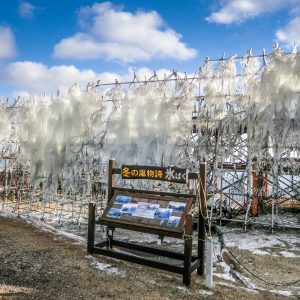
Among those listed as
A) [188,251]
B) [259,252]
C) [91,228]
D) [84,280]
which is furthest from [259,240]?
[84,280]

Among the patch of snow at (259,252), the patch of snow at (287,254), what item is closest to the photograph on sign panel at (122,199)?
the patch of snow at (259,252)

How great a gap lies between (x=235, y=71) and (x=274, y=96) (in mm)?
2433

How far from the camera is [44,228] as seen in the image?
13.6m

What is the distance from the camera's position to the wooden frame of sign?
7.66 m

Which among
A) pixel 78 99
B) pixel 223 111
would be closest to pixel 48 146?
pixel 78 99

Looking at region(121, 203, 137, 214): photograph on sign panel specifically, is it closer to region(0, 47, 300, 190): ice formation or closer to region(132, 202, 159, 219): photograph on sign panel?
region(132, 202, 159, 219): photograph on sign panel

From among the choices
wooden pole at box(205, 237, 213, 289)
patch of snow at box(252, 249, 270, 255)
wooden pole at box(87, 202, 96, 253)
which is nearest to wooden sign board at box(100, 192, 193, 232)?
wooden pole at box(87, 202, 96, 253)

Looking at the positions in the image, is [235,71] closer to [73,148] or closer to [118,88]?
[118,88]

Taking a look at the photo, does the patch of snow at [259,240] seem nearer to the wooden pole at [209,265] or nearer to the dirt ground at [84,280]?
the dirt ground at [84,280]

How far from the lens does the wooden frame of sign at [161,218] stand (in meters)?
7.66

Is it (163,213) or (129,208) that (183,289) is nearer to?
(163,213)

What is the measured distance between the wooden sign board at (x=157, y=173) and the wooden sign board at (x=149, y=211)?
530 mm

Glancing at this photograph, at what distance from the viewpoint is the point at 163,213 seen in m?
8.24

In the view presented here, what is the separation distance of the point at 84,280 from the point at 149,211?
2.36m
